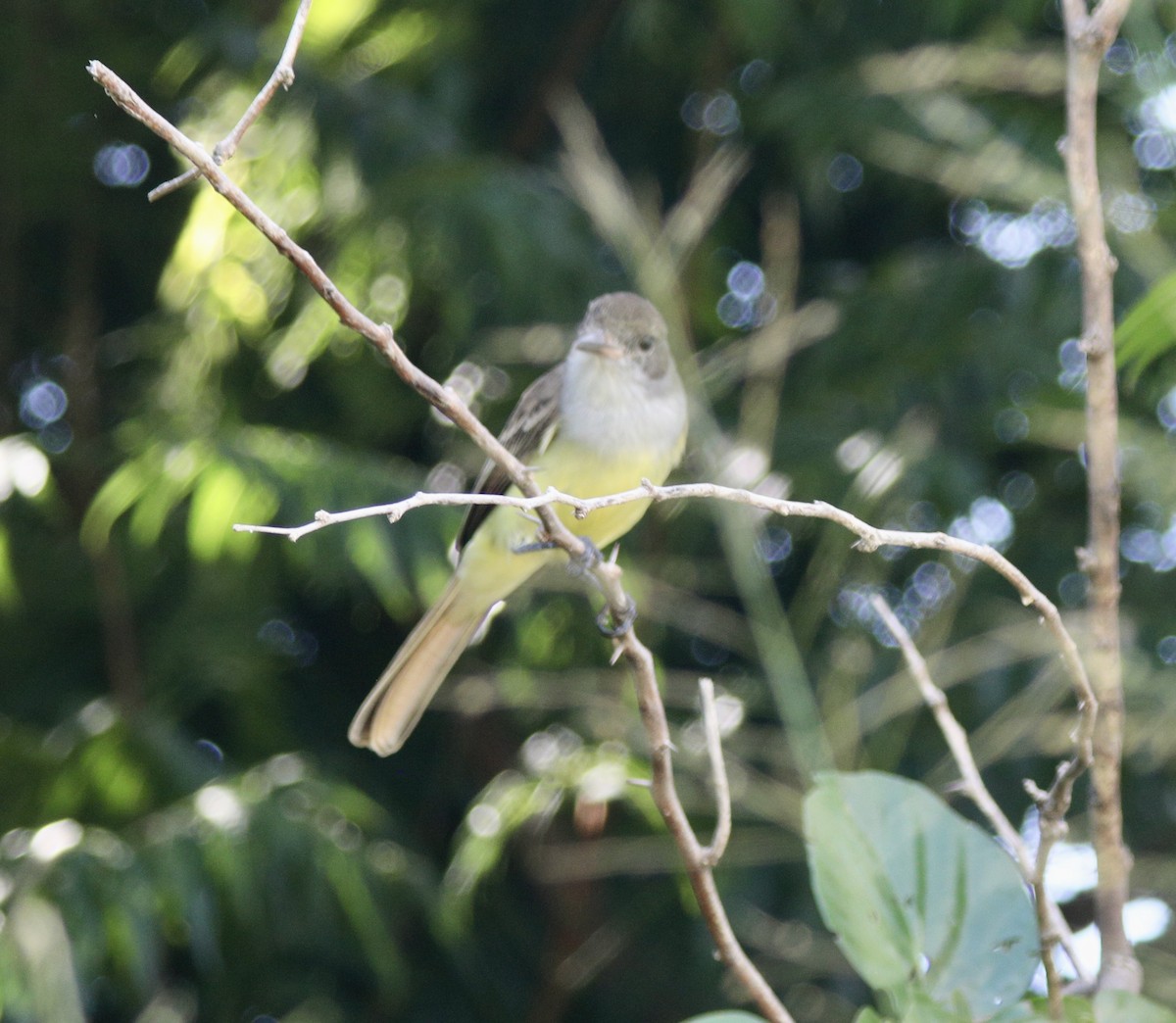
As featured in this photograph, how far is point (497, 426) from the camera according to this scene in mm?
4738

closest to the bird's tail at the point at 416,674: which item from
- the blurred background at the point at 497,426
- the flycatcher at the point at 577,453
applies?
the flycatcher at the point at 577,453

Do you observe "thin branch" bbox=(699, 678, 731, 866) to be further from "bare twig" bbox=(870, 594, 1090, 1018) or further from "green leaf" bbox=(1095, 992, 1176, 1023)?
"green leaf" bbox=(1095, 992, 1176, 1023)

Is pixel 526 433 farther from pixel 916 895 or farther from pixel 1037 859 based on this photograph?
pixel 1037 859

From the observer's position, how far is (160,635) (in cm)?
468

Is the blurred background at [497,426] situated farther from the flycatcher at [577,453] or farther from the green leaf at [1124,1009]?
the green leaf at [1124,1009]

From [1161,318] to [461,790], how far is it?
399 cm

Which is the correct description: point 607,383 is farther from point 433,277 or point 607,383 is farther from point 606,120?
point 606,120

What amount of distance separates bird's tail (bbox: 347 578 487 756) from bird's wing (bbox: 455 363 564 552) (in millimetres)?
219

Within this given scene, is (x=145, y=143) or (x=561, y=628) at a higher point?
(x=145, y=143)

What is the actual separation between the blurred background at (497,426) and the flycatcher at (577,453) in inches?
6.7

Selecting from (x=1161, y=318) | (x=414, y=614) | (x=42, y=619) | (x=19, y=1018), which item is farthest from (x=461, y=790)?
(x=1161, y=318)

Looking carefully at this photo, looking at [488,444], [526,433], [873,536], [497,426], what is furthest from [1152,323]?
[497,426]

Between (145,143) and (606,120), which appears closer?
(145,143)

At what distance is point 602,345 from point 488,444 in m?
1.89
